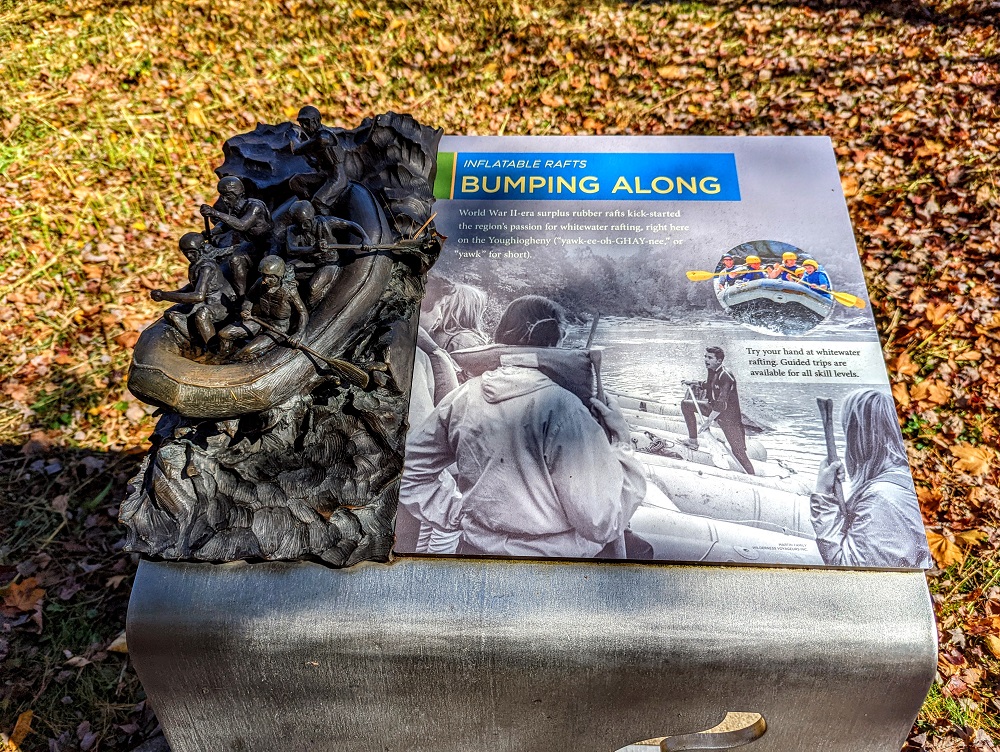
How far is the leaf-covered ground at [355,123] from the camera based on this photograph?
373cm

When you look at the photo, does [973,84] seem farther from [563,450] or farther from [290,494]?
[290,494]

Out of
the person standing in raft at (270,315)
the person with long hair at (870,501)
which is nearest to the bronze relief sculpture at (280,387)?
the person standing in raft at (270,315)

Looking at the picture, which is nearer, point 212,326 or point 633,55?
point 212,326

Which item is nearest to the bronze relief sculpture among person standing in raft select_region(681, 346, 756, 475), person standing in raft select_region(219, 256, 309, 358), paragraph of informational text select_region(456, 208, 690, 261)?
person standing in raft select_region(219, 256, 309, 358)

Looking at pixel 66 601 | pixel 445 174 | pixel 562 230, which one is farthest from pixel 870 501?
pixel 66 601

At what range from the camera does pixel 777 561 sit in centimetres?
246

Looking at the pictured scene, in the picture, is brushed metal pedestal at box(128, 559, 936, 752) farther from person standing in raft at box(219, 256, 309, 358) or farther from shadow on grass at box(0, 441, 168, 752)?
shadow on grass at box(0, 441, 168, 752)

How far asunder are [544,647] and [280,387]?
133cm

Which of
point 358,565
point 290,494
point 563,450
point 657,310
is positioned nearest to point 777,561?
point 563,450

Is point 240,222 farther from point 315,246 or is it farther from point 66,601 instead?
point 66,601

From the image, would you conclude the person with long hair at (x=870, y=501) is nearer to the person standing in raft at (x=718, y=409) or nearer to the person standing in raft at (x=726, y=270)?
the person standing in raft at (x=718, y=409)

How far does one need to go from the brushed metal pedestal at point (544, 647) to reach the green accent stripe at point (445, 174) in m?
1.91

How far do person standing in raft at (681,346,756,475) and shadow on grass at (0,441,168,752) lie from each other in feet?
9.83

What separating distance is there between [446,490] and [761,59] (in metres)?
5.29
